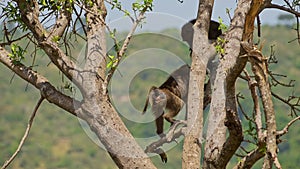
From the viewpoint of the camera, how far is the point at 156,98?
610 cm

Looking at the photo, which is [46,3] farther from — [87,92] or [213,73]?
[213,73]

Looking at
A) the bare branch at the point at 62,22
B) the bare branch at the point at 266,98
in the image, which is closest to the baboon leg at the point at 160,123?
the bare branch at the point at 62,22

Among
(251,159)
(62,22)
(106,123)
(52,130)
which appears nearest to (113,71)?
(106,123)

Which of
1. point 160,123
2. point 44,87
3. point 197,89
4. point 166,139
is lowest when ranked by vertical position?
point 166,139

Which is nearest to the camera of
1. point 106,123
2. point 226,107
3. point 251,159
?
point 226,107

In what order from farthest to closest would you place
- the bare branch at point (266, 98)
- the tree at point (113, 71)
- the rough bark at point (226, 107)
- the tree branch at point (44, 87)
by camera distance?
the tree branch at point (44, 87), the tree at point (113, 71), the rough bark at point (226, 107), the bare branch at point (266, 98)

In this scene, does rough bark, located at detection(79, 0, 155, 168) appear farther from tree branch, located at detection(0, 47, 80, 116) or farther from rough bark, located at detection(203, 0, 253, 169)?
rough bark, located at detection(203, 0, 253, 169)

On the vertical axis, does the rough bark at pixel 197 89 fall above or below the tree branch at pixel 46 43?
below

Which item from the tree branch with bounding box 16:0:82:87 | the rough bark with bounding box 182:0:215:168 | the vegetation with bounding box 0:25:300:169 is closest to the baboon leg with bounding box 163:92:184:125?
the rough bark with bounding box 182:0:215:168

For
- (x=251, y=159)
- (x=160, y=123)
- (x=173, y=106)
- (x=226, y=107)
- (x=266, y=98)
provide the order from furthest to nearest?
(x=173, y=106)
(x=160, y=123)
(x=251, y=159)
(x=226, y=107)
(x=266, y=98)

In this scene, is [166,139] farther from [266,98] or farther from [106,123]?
[266,98]

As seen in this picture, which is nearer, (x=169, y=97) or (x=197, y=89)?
(x=197, y=89)

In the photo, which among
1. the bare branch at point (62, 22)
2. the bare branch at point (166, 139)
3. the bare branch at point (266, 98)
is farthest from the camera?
the bare branch at point (166, 139)

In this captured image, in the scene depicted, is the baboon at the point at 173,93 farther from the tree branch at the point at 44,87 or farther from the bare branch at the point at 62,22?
the tree branch at the point at 44,87
